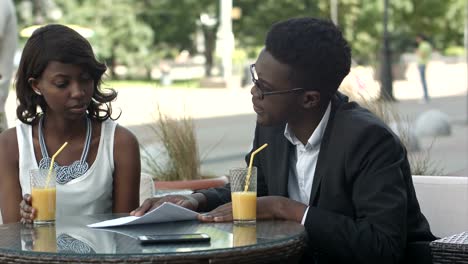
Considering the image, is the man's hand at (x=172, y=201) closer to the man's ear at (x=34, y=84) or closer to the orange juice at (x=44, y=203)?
the orange juice at (x=44, y=203)

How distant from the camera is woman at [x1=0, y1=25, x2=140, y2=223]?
4023 mm

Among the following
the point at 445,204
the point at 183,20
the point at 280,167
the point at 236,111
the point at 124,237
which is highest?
the point at 183,20

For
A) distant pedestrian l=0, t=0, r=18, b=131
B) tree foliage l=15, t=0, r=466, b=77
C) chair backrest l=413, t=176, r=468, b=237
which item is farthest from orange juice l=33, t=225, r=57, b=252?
tree foliage l=15, t=0, r=466, b=77

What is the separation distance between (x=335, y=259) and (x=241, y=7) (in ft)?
169

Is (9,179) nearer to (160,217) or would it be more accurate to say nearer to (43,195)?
(43,195)

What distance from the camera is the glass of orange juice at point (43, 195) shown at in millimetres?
3398

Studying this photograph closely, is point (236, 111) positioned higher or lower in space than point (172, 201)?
lower

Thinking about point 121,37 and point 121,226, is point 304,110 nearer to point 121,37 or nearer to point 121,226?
point 121,226

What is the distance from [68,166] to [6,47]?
2466mm

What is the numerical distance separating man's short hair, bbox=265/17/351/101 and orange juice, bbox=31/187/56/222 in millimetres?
878

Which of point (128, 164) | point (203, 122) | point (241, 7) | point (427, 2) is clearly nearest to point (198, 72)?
point (241, 7)

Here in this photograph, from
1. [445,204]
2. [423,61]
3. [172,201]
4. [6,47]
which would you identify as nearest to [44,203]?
[172,201]

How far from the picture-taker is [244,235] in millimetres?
3080

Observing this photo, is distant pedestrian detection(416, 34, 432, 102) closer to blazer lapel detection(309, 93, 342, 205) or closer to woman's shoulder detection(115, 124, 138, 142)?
woman's shoulder detection(115, 124, 138, 142)
